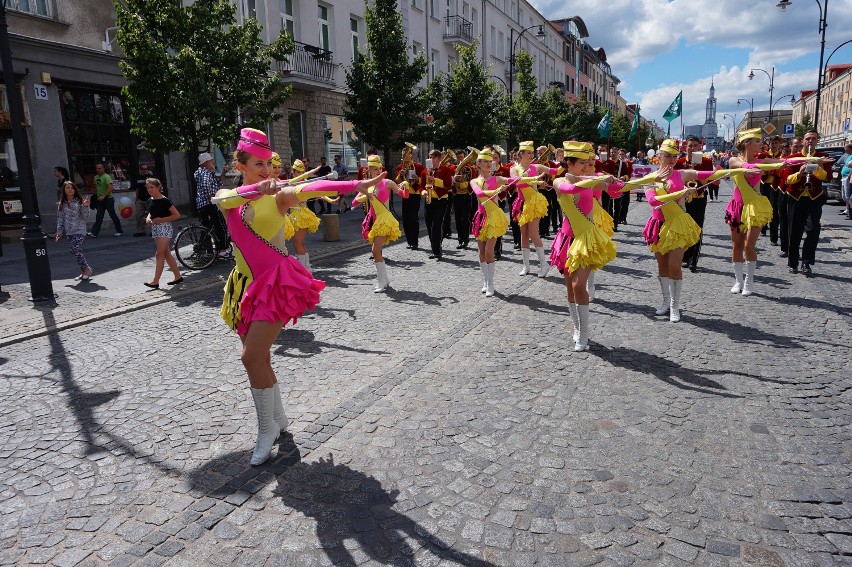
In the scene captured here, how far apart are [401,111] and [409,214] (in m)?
9.19

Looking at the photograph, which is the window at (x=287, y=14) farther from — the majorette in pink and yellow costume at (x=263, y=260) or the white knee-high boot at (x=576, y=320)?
the majorette in pink and yellow costume at (x=263, y=260)

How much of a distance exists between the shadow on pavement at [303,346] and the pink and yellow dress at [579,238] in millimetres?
2012

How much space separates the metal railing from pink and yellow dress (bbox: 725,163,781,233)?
687 inches

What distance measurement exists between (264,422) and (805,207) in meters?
8.71

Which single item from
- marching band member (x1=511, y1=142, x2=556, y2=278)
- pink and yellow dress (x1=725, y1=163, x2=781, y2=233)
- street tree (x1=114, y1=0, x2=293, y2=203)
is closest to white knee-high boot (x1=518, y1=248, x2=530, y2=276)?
marching band member (x1=511, y1=142, x2=556, y2=278)

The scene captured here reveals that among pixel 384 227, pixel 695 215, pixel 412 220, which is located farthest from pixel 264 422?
pixel 412 220

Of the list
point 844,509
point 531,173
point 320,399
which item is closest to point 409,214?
point 531,173

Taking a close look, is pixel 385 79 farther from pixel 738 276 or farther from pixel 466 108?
pixel 738 276

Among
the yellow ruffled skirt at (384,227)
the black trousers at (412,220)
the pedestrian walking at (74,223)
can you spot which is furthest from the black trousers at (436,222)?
the pedestrian walking at (74,223)

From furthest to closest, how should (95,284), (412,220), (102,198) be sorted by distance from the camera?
1. (102,198)
2. (412,220)
3. (95,284)

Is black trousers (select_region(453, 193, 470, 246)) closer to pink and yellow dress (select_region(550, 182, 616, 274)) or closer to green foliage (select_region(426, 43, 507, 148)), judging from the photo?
pink and yellow dress (select_region(550, 182, 616, 274))

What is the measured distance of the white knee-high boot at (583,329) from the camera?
5.75 metres

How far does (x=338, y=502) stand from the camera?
332 centimetres

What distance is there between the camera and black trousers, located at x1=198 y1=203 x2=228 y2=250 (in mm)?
11531
